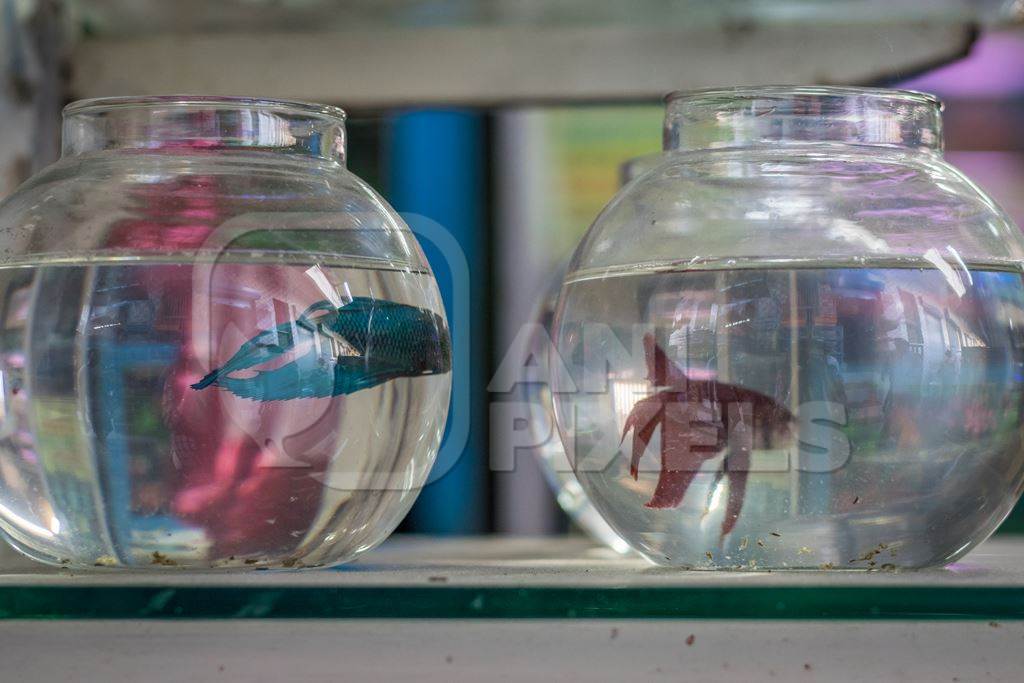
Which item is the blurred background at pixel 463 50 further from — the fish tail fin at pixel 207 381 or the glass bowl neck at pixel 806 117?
the fish tail fin at pixel 207 381

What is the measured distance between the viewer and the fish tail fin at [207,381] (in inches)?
22.8

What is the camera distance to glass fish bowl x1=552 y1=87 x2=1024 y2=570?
0.59 m

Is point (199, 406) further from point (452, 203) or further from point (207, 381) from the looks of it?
point (452, 203)

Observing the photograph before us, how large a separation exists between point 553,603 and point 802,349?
6.1 inches

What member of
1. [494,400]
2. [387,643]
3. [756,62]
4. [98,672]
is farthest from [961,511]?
[494,400]

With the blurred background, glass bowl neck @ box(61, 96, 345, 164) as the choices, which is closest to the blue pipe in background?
the blurred background

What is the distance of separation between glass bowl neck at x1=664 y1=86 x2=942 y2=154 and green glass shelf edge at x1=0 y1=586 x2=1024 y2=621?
8.9 inches

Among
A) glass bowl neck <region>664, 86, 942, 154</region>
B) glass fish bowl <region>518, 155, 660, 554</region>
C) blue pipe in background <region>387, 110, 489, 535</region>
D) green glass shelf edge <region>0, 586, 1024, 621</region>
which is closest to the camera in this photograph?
green glass shelf edge <region>0, 586, 1024, 621</region>

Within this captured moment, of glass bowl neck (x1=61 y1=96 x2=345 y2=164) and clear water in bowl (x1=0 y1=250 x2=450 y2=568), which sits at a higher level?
glass bowl neck (x1=61 y1=96 x2=345 y2=164)

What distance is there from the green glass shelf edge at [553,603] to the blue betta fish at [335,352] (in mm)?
93

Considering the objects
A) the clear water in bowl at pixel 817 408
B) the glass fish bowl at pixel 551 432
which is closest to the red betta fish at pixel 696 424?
the clear water in bowl at pixel 817 408

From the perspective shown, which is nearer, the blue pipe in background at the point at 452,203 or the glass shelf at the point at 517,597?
the glass shelf at the point at 517,597

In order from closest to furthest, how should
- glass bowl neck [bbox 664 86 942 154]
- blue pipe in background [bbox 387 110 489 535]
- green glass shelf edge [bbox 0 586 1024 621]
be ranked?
green glass shelf edge [bbox 0 586 1024 621] → glass bowl neck [bbox 664 86 942 154] → blue pipe in background [bbox 387 110 489 535]

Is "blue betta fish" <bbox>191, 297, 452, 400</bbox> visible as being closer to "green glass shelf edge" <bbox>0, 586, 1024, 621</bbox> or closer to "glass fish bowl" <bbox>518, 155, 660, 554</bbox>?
"green glass shelf edge" <bbox>0, 586, 1024, 621</bbox>
